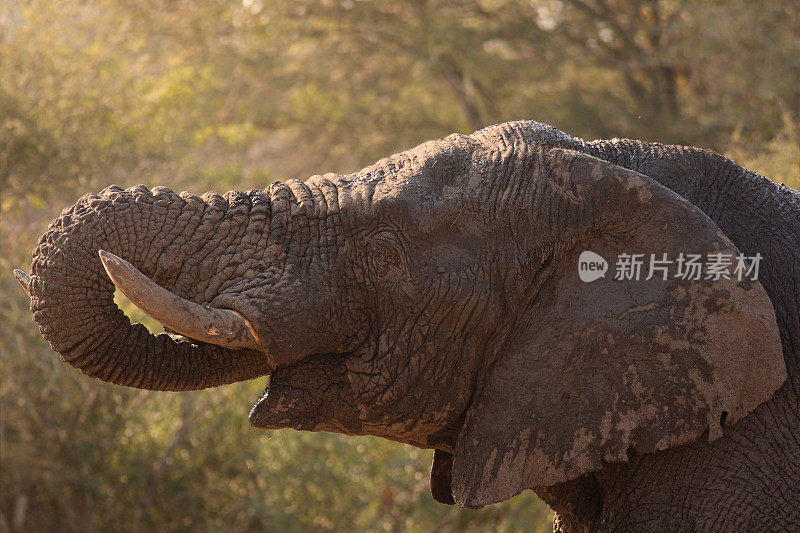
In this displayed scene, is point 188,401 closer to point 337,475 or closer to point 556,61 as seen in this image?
point 337,475

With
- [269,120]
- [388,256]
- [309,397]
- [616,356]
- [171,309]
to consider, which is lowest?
[269,120]

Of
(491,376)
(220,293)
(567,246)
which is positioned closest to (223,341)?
(220,293)

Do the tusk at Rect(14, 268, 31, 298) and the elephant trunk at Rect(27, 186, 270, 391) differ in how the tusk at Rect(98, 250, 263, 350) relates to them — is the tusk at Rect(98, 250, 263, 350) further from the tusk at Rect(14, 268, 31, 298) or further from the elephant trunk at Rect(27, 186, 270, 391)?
the tusk at Rect(14, 268, 31, 298)

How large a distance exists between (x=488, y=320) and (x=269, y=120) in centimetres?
1508

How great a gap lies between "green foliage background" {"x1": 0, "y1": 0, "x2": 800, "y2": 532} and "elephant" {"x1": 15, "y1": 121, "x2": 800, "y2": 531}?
9.43ft

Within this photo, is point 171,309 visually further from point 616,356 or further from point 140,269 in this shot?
point 616,356

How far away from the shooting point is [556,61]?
16250 millimetres

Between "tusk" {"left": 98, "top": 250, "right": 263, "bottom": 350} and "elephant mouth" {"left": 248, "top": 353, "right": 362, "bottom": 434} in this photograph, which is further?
"elephant mouth" {"left": 248, "top": 353, "right": 362, "bottom": 434}

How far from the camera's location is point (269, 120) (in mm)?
17797

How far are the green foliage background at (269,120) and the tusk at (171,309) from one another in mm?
3758

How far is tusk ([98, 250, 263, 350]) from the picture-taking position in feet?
9.36

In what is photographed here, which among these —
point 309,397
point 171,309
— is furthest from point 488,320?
point 171,309

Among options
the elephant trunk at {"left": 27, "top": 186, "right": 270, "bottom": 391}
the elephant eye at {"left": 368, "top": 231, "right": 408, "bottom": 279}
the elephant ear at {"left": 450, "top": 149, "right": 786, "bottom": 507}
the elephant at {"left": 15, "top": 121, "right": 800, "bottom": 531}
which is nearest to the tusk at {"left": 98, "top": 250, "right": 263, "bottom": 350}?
the elephant at {"left": 15, "top": 121, "right": 800, "bottom": 531}

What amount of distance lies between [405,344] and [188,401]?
644 cm
